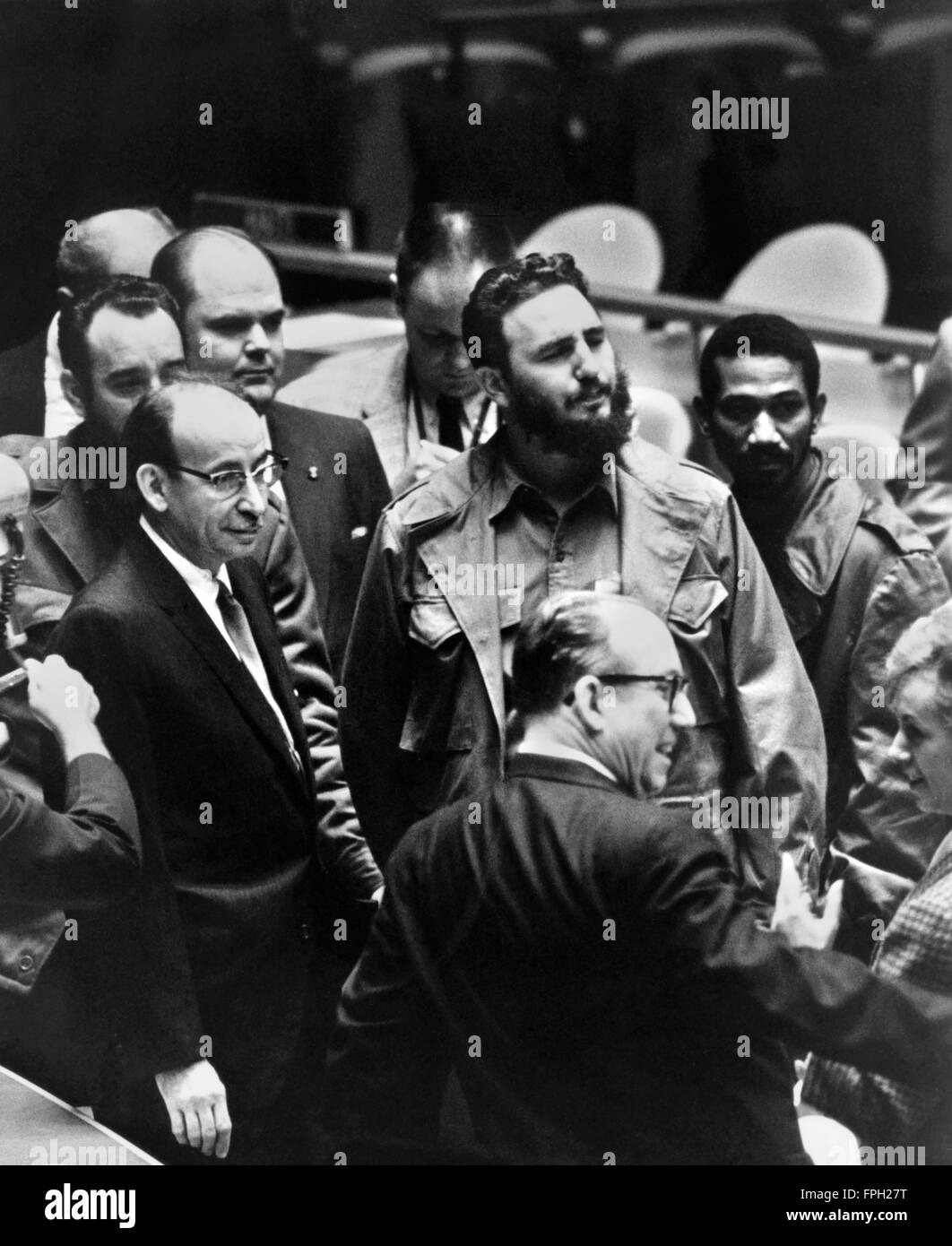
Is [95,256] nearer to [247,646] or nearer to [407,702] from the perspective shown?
[247,646]

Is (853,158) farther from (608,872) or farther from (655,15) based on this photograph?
(608,872)

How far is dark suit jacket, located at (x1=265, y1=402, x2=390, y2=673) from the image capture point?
5070 millimetres

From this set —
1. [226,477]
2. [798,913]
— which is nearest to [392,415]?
[226,477]

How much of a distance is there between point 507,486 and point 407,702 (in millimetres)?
605

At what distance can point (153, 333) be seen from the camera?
505 centimetres

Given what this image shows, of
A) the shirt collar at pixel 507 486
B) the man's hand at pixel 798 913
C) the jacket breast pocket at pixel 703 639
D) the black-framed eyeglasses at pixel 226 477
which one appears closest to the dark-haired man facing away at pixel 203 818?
the black-framed eyeglasses at pixel 226 477

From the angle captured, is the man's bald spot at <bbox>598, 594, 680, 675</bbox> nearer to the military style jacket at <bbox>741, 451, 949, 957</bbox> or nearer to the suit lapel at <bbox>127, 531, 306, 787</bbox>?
the military style jacket at <bbox>741, 451, 949, 957</bbox>

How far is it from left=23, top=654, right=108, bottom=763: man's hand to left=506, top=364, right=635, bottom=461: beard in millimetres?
1300

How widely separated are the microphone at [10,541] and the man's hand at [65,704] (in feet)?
0.19

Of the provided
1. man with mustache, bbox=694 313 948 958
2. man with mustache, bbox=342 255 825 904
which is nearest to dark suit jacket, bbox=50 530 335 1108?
man with mustache, bbox=342 255 825 904

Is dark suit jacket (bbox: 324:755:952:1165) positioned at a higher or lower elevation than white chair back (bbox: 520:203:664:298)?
lower

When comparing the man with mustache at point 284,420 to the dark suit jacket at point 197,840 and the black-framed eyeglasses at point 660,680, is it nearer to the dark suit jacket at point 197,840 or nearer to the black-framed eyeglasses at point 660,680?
the dark suit jacket at point 197,840

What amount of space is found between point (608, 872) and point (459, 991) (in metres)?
0.59

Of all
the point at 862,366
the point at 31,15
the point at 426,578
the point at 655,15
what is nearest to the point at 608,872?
the point at 426,578
